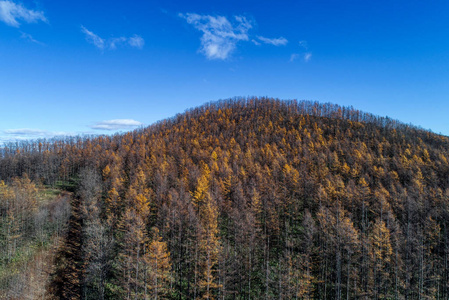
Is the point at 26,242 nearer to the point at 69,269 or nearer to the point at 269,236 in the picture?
the point at 69,269

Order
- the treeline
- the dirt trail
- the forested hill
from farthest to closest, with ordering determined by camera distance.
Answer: the dirt trail < the treeline < the forested hill

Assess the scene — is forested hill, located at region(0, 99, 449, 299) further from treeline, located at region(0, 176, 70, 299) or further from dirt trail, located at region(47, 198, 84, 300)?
treeline, located at region(0, 176, 70, 299)

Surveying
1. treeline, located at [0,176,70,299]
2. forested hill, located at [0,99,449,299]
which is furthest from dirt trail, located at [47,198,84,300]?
treeline, located at [0,176,70,299]

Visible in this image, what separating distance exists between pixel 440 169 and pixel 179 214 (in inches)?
3763

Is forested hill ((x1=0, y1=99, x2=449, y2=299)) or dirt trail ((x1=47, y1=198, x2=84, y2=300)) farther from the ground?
forested hill ((x1=0, y1=99, x2=449, y2=299))

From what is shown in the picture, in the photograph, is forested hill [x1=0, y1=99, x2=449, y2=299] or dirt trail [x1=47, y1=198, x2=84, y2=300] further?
dirt trail [x1=47, y1=198, x2=84, y2=300]

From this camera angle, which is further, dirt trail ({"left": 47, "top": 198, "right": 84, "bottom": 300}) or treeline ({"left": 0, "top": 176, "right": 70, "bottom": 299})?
dirt trail ({"left": 47, "top": 198, "right": 84, "bottom": 300})

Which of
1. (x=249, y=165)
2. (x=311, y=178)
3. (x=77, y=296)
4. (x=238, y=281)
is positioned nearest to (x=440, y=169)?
(x=311, y=178)

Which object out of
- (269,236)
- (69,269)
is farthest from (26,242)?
(269,236)

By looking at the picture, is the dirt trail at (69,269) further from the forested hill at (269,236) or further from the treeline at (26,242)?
the treeline at (26,242)

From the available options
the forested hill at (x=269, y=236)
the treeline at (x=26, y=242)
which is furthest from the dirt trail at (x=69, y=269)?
the treeline at (x=26, y=242)

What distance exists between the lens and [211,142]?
437 ft

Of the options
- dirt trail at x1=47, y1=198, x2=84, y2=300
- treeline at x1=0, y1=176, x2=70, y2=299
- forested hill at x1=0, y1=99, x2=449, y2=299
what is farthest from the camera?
dirt trail at x1=47, y1=198, x2=84, y2=300

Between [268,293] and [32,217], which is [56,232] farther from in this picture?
[268,293]
